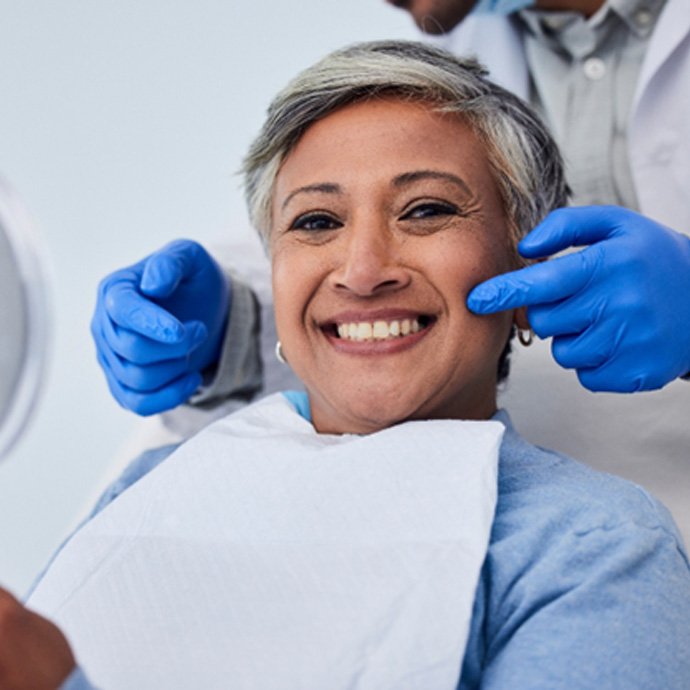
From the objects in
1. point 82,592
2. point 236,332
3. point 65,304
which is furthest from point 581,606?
point 65,304

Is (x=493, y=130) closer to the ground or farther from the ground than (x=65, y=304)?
farther from the ground

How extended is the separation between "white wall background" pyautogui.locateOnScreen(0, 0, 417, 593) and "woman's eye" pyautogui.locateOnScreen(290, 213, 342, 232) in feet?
5.08

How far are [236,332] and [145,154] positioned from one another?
1320 millimetres

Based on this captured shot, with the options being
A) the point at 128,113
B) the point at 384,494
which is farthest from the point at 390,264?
the point at 128,113

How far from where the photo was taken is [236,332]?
1.90 m

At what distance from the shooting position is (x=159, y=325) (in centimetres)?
154

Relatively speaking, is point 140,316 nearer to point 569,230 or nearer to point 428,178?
point 428,178

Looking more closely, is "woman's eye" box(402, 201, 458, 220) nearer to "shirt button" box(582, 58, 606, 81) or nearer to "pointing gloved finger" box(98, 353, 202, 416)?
"pointing gloved finger" box(98, 353, 202, 416)

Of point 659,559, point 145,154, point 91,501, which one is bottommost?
point 91,501

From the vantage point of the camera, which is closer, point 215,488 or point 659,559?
point 659,559

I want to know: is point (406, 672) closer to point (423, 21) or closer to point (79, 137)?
point (423, 21)

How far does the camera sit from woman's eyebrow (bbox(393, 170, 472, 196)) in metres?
1.30

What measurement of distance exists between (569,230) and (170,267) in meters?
0.66

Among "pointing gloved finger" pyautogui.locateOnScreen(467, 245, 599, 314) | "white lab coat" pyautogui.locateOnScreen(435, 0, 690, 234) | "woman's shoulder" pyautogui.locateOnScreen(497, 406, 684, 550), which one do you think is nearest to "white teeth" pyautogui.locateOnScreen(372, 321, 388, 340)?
"pointing gloved finger" pyautogui.locateOnScreen(467, 245, 599, 314)
